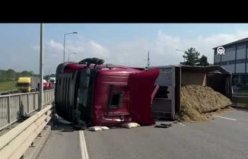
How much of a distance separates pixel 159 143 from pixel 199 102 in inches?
459

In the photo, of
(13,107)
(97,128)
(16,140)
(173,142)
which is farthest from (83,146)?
(13,107)

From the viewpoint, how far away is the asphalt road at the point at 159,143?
1245 cm

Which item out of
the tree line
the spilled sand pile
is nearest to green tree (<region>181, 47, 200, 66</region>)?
the tree line

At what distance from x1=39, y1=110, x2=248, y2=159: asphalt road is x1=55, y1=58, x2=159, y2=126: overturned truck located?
0.91 m

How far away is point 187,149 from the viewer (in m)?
13.6

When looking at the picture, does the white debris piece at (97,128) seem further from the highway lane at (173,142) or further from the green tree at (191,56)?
the green tree at (191,56)

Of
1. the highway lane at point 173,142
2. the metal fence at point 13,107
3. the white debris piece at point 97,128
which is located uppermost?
the metal fence at point 13,107

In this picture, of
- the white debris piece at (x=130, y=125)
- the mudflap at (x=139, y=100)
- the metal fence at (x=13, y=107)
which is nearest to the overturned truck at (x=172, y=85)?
the mudflap at (x=139, y=100)

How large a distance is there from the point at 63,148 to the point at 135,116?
7745 millimetres

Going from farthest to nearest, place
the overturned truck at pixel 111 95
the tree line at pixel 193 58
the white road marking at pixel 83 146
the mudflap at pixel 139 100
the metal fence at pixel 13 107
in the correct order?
1. the tree line at pixel 193 58
2. the mudflap at pixel 139 100
3. the overturned truck at pixel 111 95
4. the metal fence at pixel 13 107
5. the white road marking at pixel 83 146

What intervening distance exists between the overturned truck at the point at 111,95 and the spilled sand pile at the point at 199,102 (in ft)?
8.58

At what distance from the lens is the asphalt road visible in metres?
12.4

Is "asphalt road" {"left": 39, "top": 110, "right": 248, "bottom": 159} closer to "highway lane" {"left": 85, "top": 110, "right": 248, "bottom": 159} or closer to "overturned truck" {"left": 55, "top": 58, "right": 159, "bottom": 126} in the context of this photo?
"highway lane" {"left": 85, "top": 110, "right": 248, "bottom": 159}
